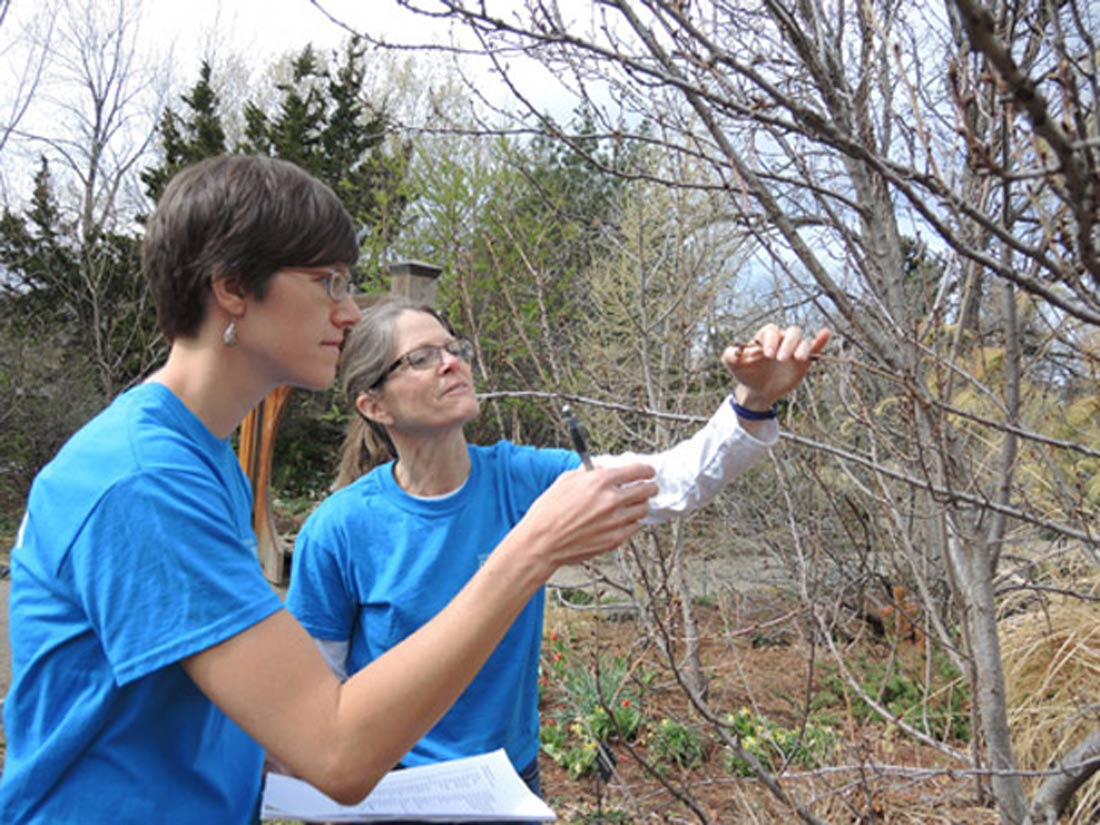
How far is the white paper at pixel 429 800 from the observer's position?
1395 millimetres

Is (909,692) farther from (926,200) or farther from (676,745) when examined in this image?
(926,200)

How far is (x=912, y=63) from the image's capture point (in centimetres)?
272

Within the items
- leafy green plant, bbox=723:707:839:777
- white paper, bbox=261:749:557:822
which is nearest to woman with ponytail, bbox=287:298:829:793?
white paper, bbox=261:749:557:822

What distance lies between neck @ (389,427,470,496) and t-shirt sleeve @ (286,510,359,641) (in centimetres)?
21

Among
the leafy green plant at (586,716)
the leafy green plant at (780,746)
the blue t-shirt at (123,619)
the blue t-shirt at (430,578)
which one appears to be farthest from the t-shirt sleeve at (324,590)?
the leafy green plant at (586,716)

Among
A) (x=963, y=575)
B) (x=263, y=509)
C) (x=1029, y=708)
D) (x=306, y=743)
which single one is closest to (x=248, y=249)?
(x=306, y=743)

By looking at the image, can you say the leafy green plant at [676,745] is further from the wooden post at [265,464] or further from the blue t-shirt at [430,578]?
the wooden post at [265,464]

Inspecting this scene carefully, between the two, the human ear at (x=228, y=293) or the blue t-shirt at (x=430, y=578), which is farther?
the blue t-shirt at (x=430, y=578)

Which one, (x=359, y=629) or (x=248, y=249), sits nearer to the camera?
(x=248, y=249)

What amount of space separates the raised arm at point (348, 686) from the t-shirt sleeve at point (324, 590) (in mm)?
855

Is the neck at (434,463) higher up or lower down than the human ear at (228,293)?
lower down

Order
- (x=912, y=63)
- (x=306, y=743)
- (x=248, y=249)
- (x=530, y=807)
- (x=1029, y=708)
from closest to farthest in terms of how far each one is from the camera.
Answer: (x=306, y=743) → (x=248, y=249) → (x=530, y=807) → (x=912, y=63) → (x=1029, y=708)

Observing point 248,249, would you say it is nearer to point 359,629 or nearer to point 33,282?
point 359,629

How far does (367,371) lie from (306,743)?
3.98 feet
